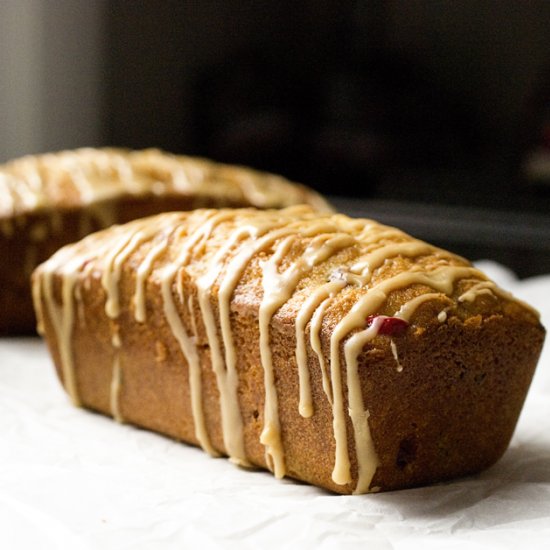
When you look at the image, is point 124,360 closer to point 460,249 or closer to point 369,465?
point 369,465

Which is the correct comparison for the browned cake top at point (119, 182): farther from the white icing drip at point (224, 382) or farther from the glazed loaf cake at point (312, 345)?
the white icing drip at point (224, 382)

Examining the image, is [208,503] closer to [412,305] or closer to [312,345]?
[312,345]

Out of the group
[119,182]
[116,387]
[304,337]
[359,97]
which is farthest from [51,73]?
[304,337]

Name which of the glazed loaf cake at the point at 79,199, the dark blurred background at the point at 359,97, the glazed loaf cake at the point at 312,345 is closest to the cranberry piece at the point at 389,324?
the glazed loaf cake at the point at 312,345

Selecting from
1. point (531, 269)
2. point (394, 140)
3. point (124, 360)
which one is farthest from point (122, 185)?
point (531, 269)

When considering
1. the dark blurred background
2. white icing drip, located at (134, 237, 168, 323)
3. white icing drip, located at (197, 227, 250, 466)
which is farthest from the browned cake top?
white icing drip, located at (197, 227, 250, 466)
